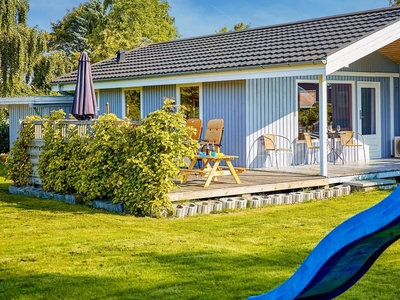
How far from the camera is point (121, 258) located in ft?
22.6

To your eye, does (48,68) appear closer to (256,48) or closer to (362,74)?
(256,48)

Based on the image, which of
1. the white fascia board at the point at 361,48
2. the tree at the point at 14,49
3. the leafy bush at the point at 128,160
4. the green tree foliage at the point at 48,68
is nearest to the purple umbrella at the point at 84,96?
the leafy bush at the point at 128,160

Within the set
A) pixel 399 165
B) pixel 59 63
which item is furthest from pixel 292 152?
pixel 59 63

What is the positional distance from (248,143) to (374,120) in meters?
4.31

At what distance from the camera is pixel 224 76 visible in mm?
13883

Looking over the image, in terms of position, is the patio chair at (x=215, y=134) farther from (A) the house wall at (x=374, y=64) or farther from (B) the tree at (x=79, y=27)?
(B) the tree at (x=79, y=27)

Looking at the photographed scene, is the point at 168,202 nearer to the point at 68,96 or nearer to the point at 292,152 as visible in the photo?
the point at 292,152

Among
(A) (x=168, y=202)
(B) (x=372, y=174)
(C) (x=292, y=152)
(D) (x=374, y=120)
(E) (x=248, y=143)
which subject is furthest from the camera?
(D) (x=374, y=120)

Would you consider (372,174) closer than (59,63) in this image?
Yes

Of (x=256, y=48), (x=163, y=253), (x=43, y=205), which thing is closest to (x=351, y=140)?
(x=256, y=48)

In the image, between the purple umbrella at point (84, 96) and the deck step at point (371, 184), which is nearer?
the deck step at point (371, 184)

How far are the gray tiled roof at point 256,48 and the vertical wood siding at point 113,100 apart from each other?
50cm

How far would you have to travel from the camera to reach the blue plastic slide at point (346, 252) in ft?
9.05

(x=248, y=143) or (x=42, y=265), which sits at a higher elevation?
(x=248, y=143)
